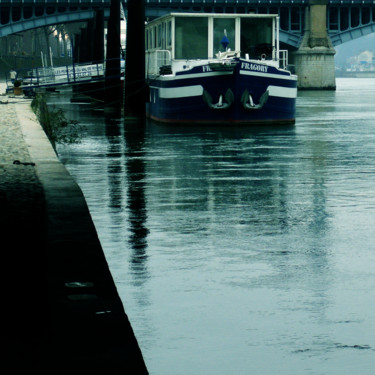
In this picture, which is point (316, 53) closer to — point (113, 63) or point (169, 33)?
point (113, 63)

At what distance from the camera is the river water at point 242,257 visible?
5.63 metres

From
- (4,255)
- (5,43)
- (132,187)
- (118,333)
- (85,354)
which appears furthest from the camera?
(5,43)

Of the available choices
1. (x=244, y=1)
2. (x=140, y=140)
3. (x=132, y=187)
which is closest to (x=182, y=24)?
(x=140, y=140)

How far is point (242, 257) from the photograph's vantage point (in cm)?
823

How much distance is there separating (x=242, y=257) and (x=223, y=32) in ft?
76.6

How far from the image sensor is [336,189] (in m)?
13.0

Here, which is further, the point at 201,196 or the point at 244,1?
the point at 244,1

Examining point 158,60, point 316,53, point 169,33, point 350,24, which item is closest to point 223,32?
point 169,33

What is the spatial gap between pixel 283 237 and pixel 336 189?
12.9 feet

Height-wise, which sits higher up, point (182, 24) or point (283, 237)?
point (182, 24)

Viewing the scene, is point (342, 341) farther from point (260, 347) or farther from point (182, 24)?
point (182, 24)

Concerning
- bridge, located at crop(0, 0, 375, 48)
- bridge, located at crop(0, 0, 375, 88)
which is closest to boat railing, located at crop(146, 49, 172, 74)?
bridge, located at crop(0, 0, 375, 48)

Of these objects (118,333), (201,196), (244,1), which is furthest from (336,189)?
(244,1)

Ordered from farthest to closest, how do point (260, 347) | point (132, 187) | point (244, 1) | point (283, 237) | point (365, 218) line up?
point (244, 1) → point (132, 187) → point (365, 218) → point (283, 237) → point (260, 347)
